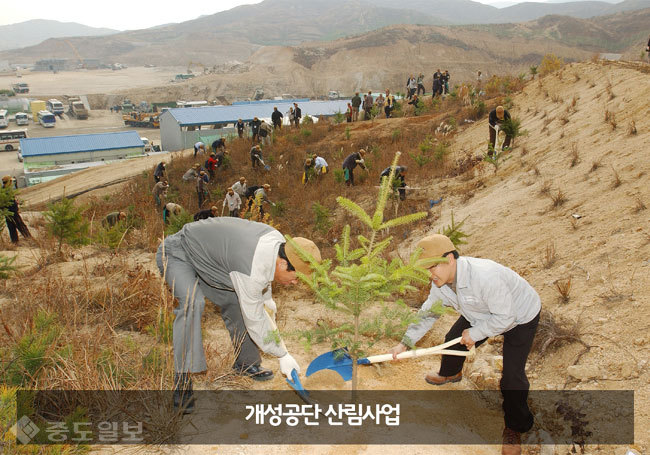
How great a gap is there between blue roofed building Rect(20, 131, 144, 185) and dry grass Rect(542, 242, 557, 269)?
26.1 m

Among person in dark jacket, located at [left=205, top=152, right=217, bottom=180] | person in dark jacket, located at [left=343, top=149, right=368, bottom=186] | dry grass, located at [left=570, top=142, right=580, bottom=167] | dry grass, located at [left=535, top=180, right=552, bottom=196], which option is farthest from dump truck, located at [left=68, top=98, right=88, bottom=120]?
dry grass, located at [left=535, top=180, right=552, bottom=196]

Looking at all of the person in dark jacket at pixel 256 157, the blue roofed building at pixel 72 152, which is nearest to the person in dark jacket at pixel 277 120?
the person in dark jacket at pixel 256 157

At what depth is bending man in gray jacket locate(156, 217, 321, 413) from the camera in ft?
9.90

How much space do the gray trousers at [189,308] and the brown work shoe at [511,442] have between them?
2.10 metres

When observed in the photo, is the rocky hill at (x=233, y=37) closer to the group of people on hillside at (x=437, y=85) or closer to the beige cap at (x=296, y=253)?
the group of people on hillside at (x=437, y=85)

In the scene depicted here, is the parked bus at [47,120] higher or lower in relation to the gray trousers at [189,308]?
higher

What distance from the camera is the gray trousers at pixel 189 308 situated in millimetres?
3211

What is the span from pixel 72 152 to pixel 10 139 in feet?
54.6

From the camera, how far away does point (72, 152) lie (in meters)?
26.8

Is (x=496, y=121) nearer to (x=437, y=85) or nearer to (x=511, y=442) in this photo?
(x=511, y=442)

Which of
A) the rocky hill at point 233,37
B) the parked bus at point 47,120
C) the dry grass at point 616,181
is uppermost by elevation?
the rocky hill at point 233,37

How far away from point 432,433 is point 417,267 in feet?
4.56

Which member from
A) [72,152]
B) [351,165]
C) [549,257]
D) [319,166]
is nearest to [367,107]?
[319,166]

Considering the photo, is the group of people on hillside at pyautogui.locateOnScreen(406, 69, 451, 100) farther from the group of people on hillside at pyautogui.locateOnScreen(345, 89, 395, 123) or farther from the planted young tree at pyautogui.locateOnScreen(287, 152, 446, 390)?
the planted young tree at pyautogui.locateOnScreen(287, 152, 446, 390)
